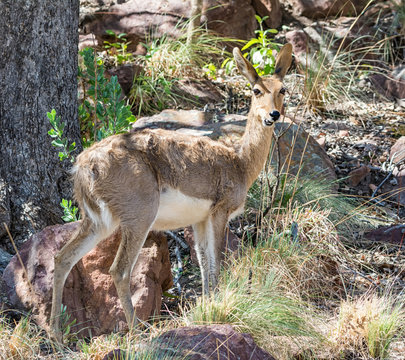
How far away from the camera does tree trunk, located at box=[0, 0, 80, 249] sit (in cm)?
646

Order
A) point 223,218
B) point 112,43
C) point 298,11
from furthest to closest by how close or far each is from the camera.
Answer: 1. point 298,11
2. point 112,43
3. point 223,218

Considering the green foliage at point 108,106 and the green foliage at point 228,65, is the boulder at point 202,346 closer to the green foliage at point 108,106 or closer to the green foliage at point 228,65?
the green foliage at point 108,106

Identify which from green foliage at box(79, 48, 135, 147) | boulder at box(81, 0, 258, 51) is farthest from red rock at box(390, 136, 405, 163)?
green foliage at box(79, 48, 135, 147)

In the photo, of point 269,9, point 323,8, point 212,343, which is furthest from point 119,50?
point 212,343

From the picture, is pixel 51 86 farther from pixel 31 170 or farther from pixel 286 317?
pixel 286 317

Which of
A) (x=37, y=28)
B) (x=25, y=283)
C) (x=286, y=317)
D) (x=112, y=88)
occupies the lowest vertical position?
(x=286, y=317)

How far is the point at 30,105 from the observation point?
654 centimetres

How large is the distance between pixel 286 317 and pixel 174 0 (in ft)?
27.6

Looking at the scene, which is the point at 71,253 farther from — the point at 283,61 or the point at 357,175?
the point at 357,175

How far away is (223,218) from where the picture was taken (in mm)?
5984

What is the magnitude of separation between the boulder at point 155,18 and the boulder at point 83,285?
21.6 ft

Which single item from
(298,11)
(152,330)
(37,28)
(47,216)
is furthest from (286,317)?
(298,11)

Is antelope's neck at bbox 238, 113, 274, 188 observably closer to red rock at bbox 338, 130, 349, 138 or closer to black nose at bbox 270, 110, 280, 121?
black nose at bbox 270, 110, 280, 121

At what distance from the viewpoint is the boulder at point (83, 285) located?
556 centimetres
